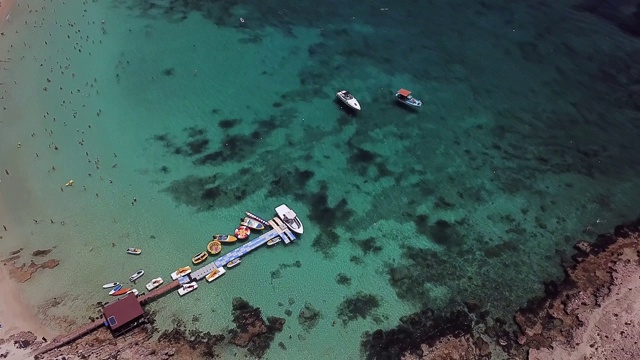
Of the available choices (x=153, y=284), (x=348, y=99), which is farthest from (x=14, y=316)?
(x=348, y=99)

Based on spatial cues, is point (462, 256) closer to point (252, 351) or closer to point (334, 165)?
point (334, 165)

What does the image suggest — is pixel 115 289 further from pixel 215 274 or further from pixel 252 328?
pixel 252 328

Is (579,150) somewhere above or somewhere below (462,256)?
above

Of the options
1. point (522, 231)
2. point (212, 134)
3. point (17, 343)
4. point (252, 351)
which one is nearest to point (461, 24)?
point (522, 231)

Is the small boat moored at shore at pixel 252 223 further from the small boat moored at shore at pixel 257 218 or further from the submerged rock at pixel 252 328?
the submerged rock at pixel 252 328

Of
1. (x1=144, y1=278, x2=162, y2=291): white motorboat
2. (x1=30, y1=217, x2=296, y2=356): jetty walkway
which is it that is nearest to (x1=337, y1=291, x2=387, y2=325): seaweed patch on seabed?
(x1=30, y1=217, x2=296, y2=356): jetty walkway

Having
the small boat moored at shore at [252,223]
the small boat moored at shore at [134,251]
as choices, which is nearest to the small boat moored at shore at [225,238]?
the small boat moored at shore at [252,223]
